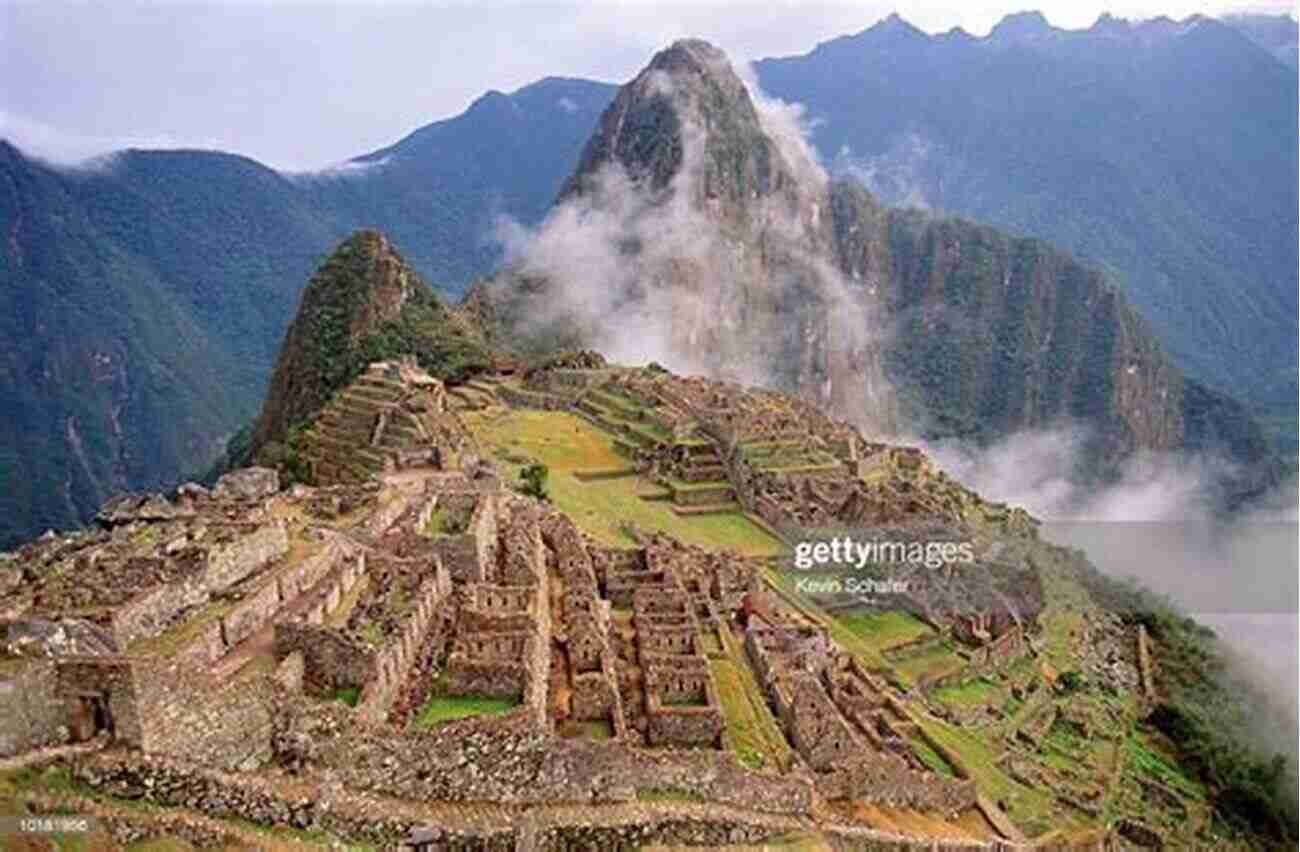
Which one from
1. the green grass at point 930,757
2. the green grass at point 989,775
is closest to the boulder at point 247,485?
the green grass at point 930,757

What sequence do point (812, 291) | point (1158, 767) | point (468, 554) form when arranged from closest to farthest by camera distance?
point (468, 554)
point (1158, 767)
point (812, 291)

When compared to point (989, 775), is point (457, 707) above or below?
above

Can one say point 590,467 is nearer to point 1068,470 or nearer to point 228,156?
point 228,156

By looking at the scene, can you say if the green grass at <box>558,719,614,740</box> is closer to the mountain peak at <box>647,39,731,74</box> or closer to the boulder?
the boulder

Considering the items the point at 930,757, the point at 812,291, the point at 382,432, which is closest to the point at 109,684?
the point at 930,757

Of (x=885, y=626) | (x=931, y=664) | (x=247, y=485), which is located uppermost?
(x=247, y=485)

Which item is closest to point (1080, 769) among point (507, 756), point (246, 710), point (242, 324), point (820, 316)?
point (507, 756)

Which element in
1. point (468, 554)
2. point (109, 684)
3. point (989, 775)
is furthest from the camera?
point (989, 775)

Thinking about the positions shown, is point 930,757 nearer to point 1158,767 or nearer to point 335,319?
point 1158,767
